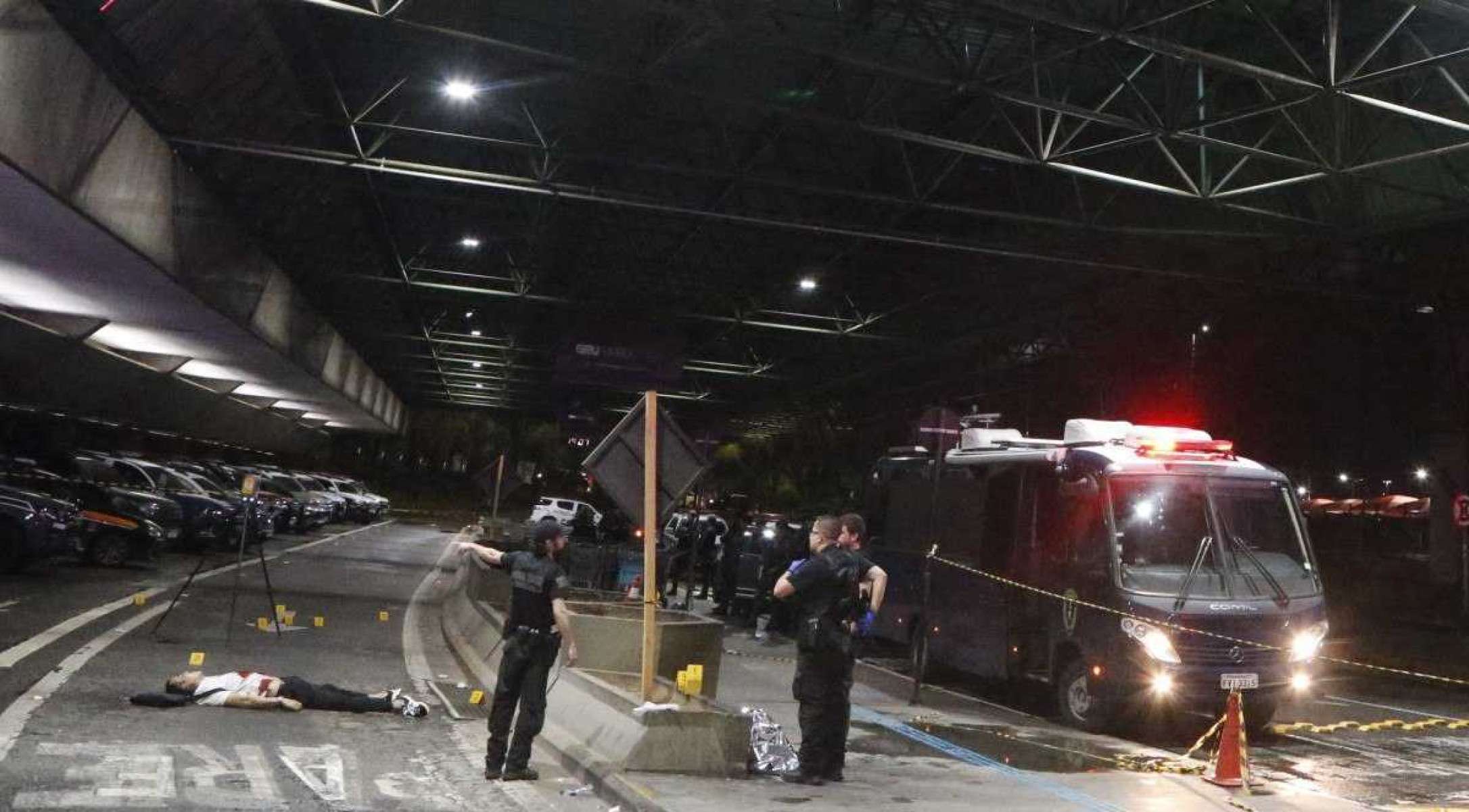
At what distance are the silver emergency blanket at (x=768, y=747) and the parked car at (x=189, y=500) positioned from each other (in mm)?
21905

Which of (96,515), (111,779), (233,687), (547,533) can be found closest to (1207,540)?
(547,533)

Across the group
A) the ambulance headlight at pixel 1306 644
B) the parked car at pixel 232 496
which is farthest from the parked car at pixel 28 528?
the ambulance headlight at pixel 1306 644

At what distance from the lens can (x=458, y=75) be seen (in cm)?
1903

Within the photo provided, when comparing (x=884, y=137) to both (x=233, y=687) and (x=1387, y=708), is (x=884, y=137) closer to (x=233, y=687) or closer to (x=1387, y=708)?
(x=1387, y=708)

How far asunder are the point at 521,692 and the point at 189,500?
23.4 metres

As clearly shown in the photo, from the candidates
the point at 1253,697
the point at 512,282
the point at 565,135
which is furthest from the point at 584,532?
the point at 1253,697

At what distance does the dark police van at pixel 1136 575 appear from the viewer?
12.2 meters

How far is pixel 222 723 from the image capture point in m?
10.1

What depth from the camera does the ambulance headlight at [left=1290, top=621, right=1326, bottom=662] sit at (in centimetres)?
1241

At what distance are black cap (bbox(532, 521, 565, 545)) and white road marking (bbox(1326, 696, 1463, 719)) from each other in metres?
11.5

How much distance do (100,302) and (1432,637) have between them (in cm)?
2801

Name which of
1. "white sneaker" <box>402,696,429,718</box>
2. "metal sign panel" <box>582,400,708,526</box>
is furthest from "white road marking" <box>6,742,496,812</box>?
"metal sign panel" <box>582,400,708,526</box>

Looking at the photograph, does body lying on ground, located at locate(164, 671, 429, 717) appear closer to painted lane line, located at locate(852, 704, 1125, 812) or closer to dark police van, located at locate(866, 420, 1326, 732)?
painted lane line, located at locate(852, 704, 1125, 812)

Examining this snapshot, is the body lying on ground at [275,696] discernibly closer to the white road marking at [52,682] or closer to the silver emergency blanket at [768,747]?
the white road marking at [52,682]
